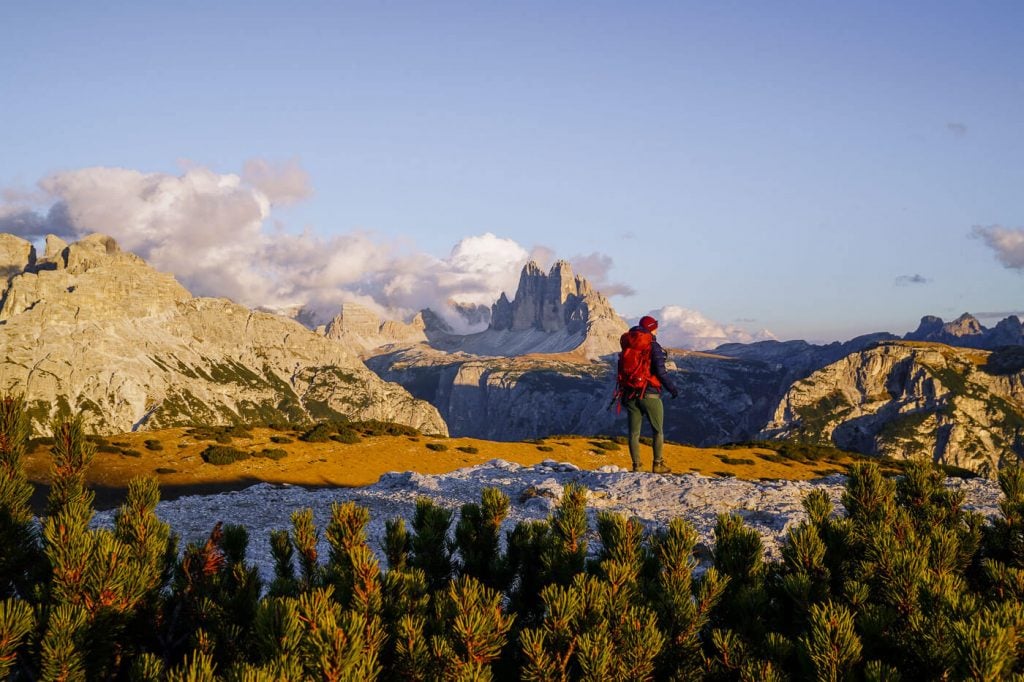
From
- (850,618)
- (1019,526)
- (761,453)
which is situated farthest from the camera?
(761,453)

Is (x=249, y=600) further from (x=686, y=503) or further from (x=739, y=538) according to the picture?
(x=686, y=503)

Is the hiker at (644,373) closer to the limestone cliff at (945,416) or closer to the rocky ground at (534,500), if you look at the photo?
the rocky ground at (534,500)

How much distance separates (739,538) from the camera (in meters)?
5.99

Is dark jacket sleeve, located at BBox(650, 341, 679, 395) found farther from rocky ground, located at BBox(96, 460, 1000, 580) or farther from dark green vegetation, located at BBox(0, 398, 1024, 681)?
dark green vegetation, located at BBox(0, 398, 1024, 681)

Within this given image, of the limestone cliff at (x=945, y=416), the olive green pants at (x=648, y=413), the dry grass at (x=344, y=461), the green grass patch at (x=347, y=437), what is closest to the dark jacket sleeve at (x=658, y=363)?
the olive green pants at (x=648, y=413)

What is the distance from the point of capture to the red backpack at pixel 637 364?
20625 millimetres

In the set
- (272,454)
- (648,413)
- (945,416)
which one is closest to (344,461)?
(272,454)

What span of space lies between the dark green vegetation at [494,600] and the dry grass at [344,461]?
24410 mm

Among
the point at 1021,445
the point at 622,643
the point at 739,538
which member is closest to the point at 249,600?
the point at 622,643

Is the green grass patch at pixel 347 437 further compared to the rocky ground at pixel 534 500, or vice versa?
the green grass patch at pixel 347 437

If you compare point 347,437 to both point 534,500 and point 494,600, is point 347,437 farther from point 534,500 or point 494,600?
point 494,600

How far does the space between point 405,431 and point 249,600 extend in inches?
1563

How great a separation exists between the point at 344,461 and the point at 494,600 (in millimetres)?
32041

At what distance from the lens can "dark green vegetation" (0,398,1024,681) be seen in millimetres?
3775
